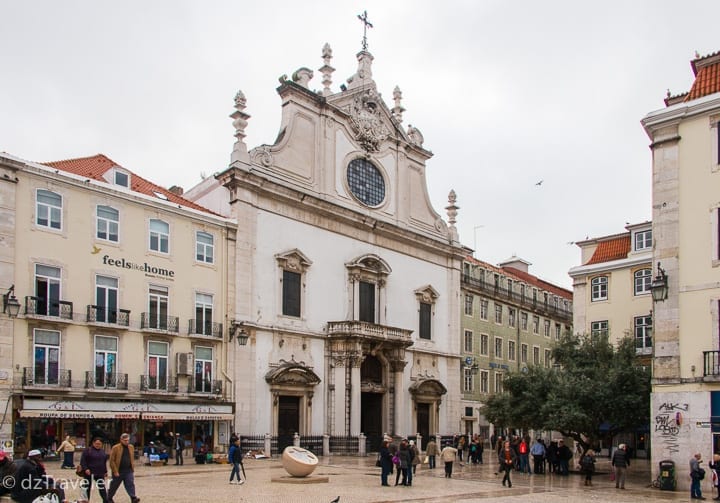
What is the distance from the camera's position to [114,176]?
109ft

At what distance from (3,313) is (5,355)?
149 centimetres

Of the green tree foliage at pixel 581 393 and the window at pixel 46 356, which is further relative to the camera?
the window at pixel 46 356

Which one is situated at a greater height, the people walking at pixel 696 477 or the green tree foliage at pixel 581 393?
the green tree foliage at pixel 581 393

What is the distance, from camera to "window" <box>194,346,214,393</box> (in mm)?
34625

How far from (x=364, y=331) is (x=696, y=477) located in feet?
70.3

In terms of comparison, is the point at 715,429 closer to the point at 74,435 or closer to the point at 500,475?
the point at 500,475

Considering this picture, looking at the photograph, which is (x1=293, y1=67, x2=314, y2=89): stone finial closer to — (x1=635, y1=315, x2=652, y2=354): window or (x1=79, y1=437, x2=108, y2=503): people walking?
(x1=635, y1=315, x2=652, y2=354): window

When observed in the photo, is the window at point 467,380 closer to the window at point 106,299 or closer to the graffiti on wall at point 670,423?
the window at point 106,299

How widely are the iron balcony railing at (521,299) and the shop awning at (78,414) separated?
104 feet

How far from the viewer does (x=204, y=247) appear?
3609 centimetres

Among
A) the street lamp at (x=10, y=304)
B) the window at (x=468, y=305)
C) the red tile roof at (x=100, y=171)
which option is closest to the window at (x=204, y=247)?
the red tile roof at (x=100, y=171)

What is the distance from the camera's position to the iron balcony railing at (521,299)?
58.8 m

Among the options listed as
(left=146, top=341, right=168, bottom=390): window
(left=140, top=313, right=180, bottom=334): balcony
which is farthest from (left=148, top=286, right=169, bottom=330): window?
(left=146, top=341, right=168, bottom=390): window

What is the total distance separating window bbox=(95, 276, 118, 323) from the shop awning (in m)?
3.64
